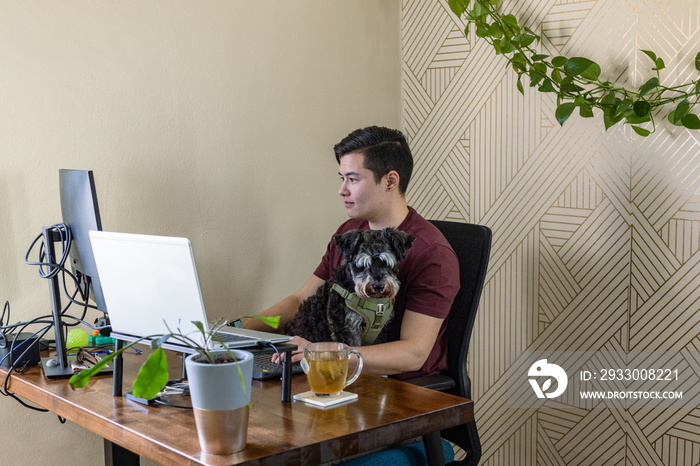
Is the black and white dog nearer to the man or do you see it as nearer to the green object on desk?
the man

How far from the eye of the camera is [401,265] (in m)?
2.11

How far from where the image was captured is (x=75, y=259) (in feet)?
6.39

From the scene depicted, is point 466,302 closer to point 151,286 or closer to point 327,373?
point 327,373

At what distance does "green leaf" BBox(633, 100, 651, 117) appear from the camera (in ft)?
6.89

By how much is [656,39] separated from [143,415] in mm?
1951

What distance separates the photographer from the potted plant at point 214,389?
108 cm

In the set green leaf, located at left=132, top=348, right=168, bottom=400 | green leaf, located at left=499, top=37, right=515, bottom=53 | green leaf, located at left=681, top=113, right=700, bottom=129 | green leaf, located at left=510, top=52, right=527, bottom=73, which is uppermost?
green leaf, located at left=499, top=37, right=515, bottom=53

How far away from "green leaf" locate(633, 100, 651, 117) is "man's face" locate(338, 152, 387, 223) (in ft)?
2.73

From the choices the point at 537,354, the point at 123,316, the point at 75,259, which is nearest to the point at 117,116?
the point at 75,259

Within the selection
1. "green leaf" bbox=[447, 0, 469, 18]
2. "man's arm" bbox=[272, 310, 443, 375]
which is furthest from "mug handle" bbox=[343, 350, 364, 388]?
"green leaf" bbox=[447, 0, 469, 18]

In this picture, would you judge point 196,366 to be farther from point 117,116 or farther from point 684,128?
point 684,128

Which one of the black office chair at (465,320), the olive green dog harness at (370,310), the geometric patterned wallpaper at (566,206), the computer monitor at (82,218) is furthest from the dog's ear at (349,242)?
the geometric patterned wallpaper at (566,206)

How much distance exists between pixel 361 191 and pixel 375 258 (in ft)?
1.21

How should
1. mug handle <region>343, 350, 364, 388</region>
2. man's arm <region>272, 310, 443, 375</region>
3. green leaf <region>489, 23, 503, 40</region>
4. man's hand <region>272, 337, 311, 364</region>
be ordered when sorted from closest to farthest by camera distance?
1. mug handle <region>343, 350, 364, 388</region>
2. man's hand <region>272, 337, 311, 364</region>
3. man's arm <region>272, 310, 443, 375</region>
4. green leaf <region>489, 23, 503, 40</region>
